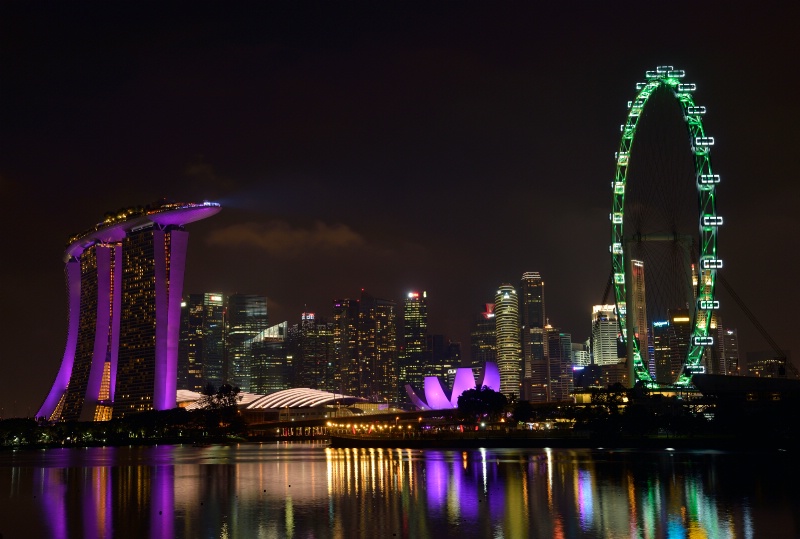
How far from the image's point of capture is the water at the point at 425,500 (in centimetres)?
3744

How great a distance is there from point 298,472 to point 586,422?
186ft

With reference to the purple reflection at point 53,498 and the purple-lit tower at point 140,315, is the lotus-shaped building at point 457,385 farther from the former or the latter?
the purple reflection at point 53,498

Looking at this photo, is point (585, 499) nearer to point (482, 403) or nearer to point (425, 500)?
point (425, 500)

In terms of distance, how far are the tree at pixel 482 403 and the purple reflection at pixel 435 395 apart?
116 ft

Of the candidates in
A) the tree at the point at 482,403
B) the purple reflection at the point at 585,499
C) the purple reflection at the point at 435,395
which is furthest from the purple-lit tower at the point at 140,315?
the purple reflection at the point at 585,499

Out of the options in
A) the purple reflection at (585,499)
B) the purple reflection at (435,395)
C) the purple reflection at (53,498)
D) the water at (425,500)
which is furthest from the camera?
the purple reflection at (435,395)

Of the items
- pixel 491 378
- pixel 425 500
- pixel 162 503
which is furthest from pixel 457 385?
pixel 162 503

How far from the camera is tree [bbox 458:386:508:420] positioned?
14775cm

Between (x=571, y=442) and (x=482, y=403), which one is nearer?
(x=571, y=442)

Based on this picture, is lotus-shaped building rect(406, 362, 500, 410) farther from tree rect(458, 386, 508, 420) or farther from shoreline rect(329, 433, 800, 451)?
shoreline rect(329, 433, 800, 451)

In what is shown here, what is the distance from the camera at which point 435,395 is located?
188625 millimetres

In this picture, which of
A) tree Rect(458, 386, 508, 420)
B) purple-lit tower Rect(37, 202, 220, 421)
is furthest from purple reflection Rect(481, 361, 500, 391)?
purple-lit tower Rect(37, 202, 220, 421)

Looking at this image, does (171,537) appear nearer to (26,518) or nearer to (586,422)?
(26,518)

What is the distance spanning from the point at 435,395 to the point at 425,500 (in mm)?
142005
